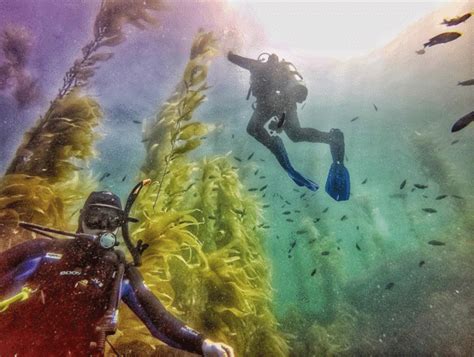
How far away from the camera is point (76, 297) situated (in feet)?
9.52

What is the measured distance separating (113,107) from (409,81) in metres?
19.3

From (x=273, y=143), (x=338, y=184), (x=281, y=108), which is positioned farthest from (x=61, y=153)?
(x=338, y=184)

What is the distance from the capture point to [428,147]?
1770 centimetres

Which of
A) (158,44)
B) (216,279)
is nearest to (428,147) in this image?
(158,44)

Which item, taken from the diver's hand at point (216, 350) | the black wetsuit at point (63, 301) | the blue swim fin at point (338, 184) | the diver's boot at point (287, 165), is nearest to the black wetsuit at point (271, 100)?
the diver's boot at point (287, 165)

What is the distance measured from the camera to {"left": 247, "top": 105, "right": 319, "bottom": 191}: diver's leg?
7.95m

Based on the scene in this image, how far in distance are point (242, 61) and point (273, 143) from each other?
208cm

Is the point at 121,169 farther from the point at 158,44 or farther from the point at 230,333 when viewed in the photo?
the point at 230,333

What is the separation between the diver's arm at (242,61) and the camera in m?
8.05

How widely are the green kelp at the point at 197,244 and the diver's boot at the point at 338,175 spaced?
2.15m

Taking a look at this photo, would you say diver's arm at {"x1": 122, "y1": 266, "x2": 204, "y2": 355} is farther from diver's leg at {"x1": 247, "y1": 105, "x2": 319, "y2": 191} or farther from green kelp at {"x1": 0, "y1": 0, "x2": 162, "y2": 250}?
diver's leg at {"x1": 247, "y1": 105, "x2": 319, "y2": 191}

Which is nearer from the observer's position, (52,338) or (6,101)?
(52,338)

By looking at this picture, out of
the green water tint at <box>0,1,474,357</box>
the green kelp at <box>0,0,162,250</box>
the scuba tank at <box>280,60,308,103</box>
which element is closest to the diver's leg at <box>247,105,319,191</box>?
the scuba tank at <box>280,60,308,103</box>

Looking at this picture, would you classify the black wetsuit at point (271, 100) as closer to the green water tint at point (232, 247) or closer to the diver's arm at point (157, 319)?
the green water tint at point (232, 247)
